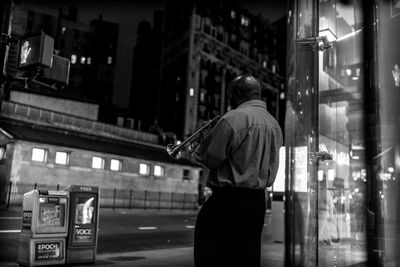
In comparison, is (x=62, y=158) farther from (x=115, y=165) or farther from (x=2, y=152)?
(x=115, y=165)

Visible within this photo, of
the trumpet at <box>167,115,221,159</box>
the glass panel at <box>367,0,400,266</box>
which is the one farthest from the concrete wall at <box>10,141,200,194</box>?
the trumpet at <box>167,115,221,159</box>

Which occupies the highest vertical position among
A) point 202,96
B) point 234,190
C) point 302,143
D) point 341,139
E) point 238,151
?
point 202,96

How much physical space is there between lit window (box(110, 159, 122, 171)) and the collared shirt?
31.9 metres

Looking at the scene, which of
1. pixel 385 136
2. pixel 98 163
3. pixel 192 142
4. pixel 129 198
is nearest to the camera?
pixel 192 142

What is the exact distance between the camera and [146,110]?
231 ft

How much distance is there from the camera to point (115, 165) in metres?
34.8

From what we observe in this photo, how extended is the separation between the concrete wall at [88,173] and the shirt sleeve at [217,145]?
27.2 m

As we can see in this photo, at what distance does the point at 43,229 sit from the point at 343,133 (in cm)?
535

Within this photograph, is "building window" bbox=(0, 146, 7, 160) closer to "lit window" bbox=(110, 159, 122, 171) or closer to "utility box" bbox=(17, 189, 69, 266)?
"lit window" bbox=(110, 159, 122, 171)

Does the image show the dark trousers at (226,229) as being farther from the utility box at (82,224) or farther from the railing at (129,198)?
the railing at (129,198)

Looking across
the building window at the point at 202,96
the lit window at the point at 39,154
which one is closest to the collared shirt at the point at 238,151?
the lit window at the point at 39,154

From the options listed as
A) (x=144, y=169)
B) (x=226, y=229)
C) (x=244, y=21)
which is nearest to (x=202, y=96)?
(x=244, y=21)

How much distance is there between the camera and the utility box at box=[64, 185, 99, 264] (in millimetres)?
7262

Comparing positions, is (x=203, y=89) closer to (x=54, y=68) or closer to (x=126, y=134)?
(x=126, y=134)
